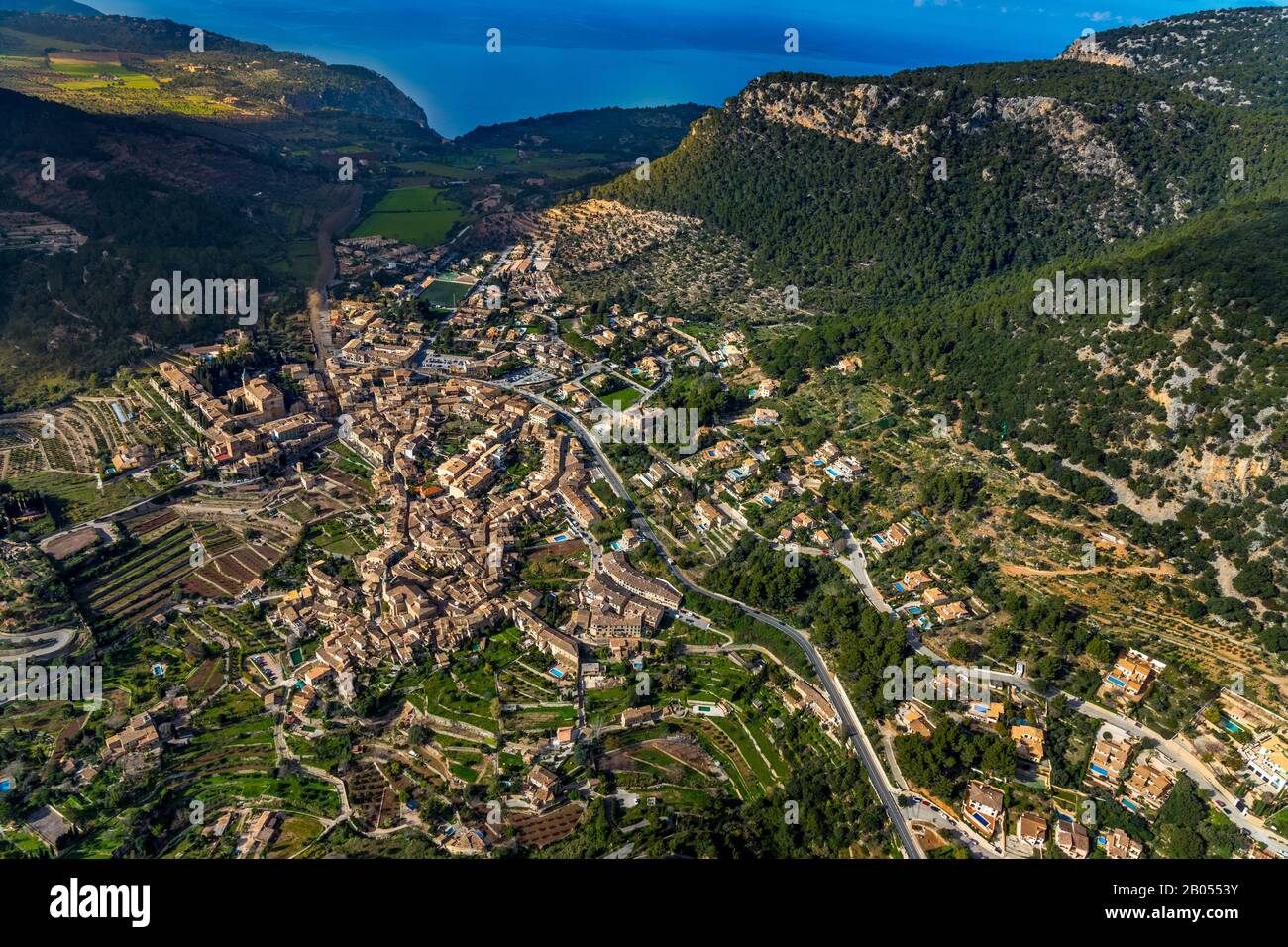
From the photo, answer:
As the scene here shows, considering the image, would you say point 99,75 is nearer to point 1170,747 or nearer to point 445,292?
point 445,292

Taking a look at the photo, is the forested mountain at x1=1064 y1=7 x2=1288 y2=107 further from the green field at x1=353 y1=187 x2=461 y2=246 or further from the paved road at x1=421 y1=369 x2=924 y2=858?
the paved road at x1=421 y1=369 x2=924 y2=858

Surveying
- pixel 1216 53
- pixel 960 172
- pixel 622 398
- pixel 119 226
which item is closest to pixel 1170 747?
pixel 622 398

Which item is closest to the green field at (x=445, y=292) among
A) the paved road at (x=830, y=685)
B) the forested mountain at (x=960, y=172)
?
the forested mountain at (x=960, y=172)

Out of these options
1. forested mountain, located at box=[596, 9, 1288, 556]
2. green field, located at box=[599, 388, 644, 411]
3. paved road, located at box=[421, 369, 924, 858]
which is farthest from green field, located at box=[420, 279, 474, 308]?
paved road, located at box=[421, 369, 924, 858]

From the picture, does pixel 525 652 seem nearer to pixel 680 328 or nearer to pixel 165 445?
pixel 165 445

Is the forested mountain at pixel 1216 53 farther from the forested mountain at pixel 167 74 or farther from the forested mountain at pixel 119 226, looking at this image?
the forested mountain at pixel 167 74
